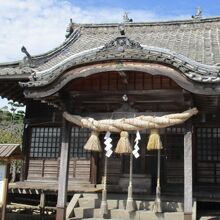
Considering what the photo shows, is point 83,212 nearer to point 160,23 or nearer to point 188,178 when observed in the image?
point 188,178

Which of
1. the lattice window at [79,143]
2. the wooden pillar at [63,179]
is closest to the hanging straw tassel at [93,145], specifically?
the wooden pillar at [63,179]

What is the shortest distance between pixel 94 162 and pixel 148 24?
7.34 meters

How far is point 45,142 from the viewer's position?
45.6 feet

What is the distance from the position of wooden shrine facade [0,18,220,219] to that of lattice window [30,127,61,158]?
38 mm

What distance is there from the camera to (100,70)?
881 centimetres

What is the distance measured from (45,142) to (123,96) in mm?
5539

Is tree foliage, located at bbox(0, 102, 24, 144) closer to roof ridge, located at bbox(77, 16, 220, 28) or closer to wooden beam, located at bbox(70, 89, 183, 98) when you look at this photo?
roof ridge, located at bbox(77, 16, 220, 28)

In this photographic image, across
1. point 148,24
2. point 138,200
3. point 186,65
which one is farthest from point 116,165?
point 148,24

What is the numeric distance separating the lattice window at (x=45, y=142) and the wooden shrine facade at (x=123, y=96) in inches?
1.5

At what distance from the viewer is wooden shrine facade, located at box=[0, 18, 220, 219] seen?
867cm

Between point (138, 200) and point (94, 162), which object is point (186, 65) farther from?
point (94, 162)

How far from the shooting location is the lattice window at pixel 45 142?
45.4 feet

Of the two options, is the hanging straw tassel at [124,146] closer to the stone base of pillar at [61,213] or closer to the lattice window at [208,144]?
the stone base of pillar at [61,213]

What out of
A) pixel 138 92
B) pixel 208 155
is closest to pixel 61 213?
pixel 138 92
